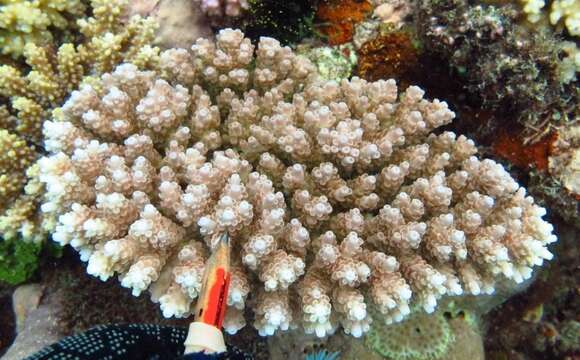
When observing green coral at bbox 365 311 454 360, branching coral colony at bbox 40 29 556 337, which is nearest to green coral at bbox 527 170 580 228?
branching coral colony at bbox 40 29 556 337

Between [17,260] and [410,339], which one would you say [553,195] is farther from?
[17,260]

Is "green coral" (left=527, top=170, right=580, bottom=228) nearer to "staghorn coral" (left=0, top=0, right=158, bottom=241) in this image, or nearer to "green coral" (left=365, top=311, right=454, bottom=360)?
"green coral" (left=365, top=311, right=454, bottom=360)

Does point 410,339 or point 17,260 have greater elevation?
point 410,339

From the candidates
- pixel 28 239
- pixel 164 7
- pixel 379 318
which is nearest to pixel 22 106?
pixel 28 239

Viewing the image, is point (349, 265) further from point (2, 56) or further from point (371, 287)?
point (2, 56)

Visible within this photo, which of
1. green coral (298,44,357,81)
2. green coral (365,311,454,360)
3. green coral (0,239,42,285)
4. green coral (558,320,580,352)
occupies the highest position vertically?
green coral (298,44,357,81)

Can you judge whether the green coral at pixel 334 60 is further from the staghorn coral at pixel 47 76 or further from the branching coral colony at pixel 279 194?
the staghorn coral at pixel 47 76

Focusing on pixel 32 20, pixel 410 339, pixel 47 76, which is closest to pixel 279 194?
pixel 410 339
